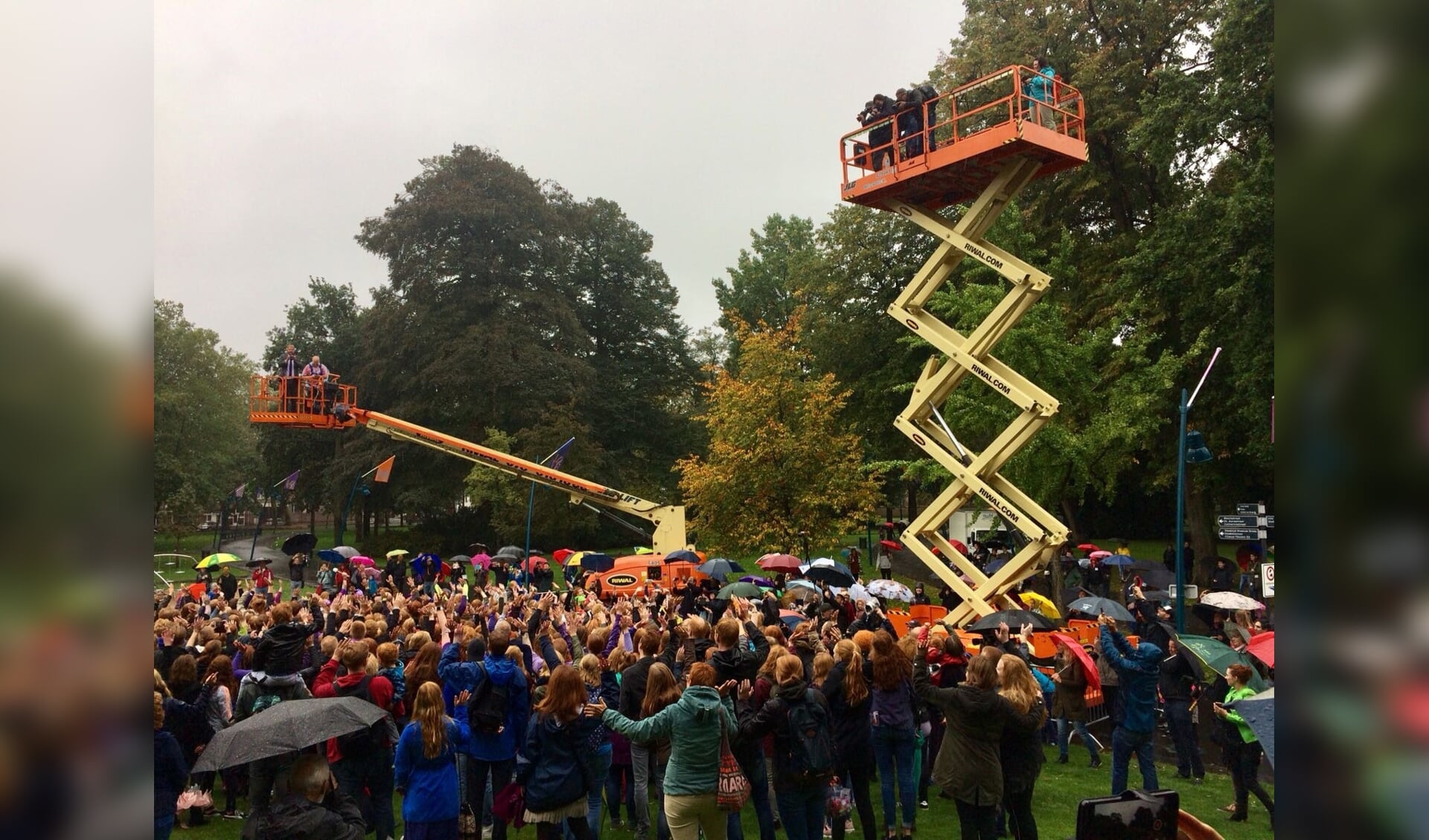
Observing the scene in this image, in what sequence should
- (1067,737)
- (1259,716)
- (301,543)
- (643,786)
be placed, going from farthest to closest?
(301,543)
(1067,737)
(643,786)
(1259,716)

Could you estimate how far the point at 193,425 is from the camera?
169ft

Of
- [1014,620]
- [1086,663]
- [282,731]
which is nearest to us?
[282,731]

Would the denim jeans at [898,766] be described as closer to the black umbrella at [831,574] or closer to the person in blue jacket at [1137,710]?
the person in blue jacket at [1137,710]

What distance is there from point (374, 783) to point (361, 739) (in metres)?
0.52

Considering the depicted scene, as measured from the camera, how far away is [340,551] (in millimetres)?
26750

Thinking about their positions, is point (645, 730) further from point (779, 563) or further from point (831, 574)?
point (779, 563)

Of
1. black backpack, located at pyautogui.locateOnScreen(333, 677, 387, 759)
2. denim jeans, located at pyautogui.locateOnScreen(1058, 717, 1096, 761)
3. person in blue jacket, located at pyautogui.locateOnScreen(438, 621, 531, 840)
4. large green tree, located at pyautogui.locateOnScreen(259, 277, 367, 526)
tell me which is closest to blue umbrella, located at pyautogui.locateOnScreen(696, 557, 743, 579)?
denim jeans, located at pyautogui.locateOnScreen(1058, 717, 1096, 761)

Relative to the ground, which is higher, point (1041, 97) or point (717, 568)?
point (1041, 97)

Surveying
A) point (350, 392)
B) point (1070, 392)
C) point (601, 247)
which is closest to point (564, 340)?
point (601, 247)

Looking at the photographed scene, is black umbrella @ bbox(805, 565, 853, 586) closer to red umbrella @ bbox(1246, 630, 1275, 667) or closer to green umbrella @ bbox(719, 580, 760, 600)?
green umbrella @ bbox(719, 580, 760, 600)

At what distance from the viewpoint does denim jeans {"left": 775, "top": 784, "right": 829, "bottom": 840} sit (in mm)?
7000

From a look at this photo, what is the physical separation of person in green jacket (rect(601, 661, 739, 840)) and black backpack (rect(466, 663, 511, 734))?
1.18 meters

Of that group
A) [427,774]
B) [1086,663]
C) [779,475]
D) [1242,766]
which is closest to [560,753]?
[427,774]

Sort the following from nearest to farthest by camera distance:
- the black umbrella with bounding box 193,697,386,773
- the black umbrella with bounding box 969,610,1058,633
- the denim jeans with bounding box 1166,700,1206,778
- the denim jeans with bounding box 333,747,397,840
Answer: the black umbrella with bounding box 193,697,386,773
the denim jeans with bounding box 333,747,397,840
the denim jeans with bounding box 1166,700,1206,778
the black umbrella with bounding box 969,610,1058,633
